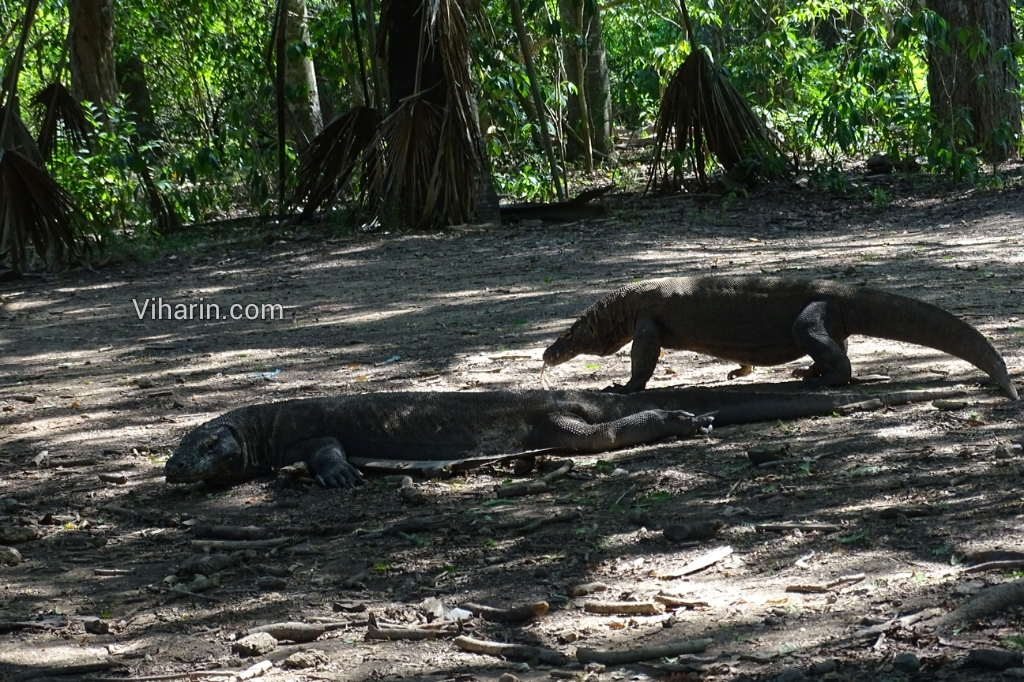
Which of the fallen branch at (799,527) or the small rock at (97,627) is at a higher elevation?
the small rock at (97,627)

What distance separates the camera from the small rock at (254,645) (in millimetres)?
2968

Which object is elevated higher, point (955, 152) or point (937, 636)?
point (955, 152)

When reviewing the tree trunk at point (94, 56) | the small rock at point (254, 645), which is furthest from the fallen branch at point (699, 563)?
the tree trunk at point (94, 56)

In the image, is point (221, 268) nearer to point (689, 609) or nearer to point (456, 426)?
point (456, 426)

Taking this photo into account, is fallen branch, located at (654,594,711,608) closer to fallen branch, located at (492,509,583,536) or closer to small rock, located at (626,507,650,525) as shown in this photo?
small rock, located at (626,507,650,525)

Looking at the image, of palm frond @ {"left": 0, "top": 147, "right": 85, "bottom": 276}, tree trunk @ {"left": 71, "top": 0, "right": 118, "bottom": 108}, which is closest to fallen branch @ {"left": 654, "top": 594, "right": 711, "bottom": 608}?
palm frond @ {"left": 0, "top": 147, "right": 85, "bottom": 276}

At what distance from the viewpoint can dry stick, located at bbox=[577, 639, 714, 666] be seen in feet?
8.73

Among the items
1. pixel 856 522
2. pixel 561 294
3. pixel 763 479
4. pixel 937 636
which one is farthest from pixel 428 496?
pixel 561 294

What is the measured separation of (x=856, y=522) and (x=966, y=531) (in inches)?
12.6

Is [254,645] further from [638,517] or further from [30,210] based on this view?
[30,210]

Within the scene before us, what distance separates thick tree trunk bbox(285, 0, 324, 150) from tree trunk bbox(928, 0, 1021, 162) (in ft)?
23.2

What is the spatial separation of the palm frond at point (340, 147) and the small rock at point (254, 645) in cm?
872

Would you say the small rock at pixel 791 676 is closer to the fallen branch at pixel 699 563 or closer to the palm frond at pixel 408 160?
the fallen branch at pixel 699 563

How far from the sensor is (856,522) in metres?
3.43
